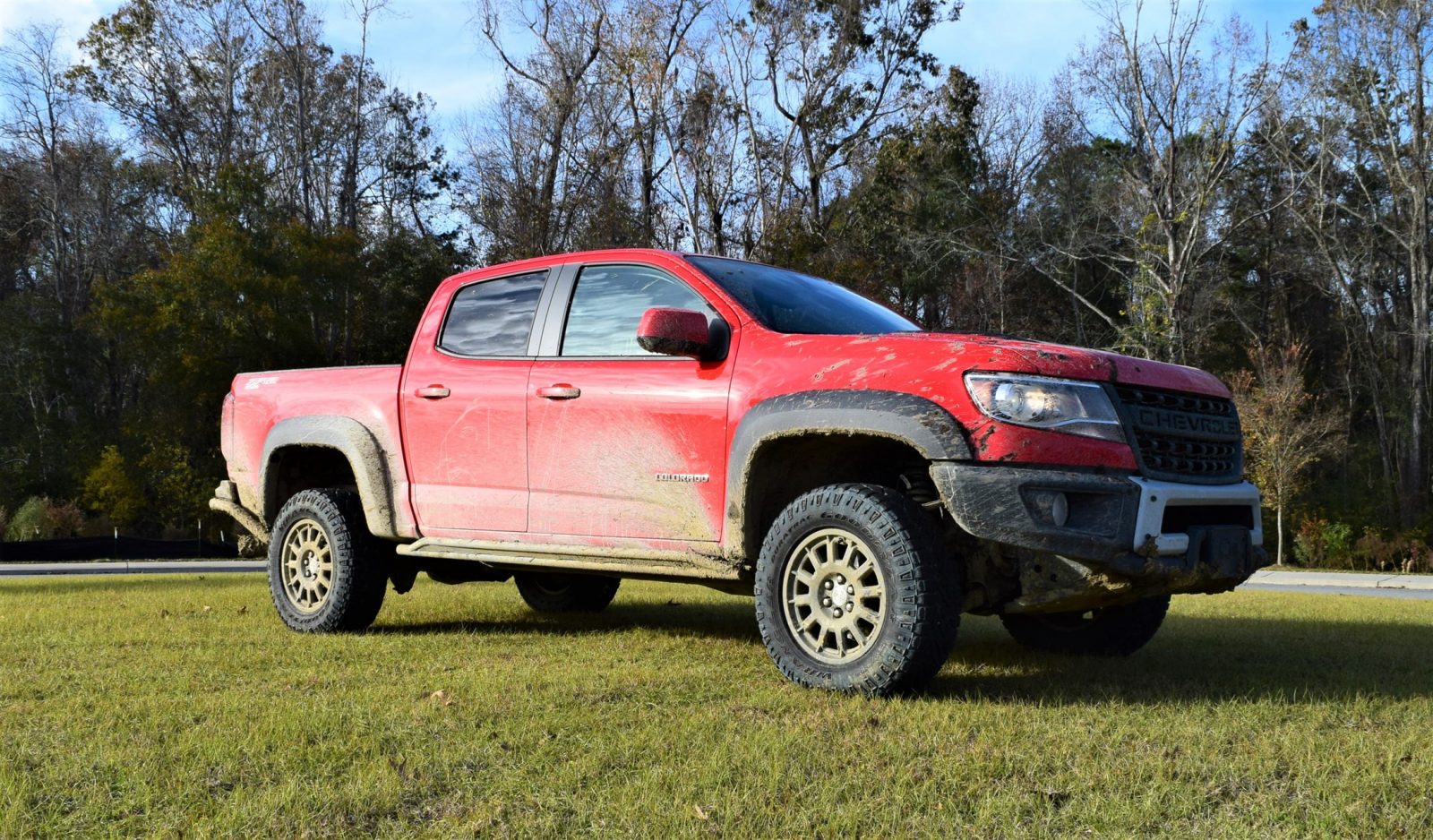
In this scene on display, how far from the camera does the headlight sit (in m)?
4.49

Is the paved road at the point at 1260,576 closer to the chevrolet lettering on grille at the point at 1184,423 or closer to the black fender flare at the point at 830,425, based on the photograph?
the chevrolet lettering on grille at the point at 1184,423

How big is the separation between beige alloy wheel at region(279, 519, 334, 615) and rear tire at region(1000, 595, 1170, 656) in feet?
12.4

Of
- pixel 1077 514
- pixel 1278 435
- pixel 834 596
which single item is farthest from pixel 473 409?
pixel 1278 435

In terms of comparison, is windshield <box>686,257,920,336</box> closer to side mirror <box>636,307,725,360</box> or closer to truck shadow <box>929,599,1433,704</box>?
side mirror <box>636,307,725,360</box>

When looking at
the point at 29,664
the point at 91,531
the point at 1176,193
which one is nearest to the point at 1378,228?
the point at 1176,193

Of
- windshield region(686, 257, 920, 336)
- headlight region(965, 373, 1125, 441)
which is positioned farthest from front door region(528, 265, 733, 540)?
headlight region(965, 373, 1125, 441)

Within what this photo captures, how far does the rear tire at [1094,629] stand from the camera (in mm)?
6123

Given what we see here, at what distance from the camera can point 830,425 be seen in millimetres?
4781

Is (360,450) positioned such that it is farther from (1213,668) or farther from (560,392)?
(1213,668)

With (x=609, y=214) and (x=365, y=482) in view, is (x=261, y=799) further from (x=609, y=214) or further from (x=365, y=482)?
(x=609, y=214)

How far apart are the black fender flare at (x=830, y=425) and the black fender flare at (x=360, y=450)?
7.69 feet

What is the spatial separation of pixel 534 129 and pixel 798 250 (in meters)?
9.17

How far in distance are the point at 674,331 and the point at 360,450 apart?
2483 millimetres

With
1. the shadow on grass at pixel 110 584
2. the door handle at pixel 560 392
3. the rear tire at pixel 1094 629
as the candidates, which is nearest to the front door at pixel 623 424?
the door handle at pixel 560 392
